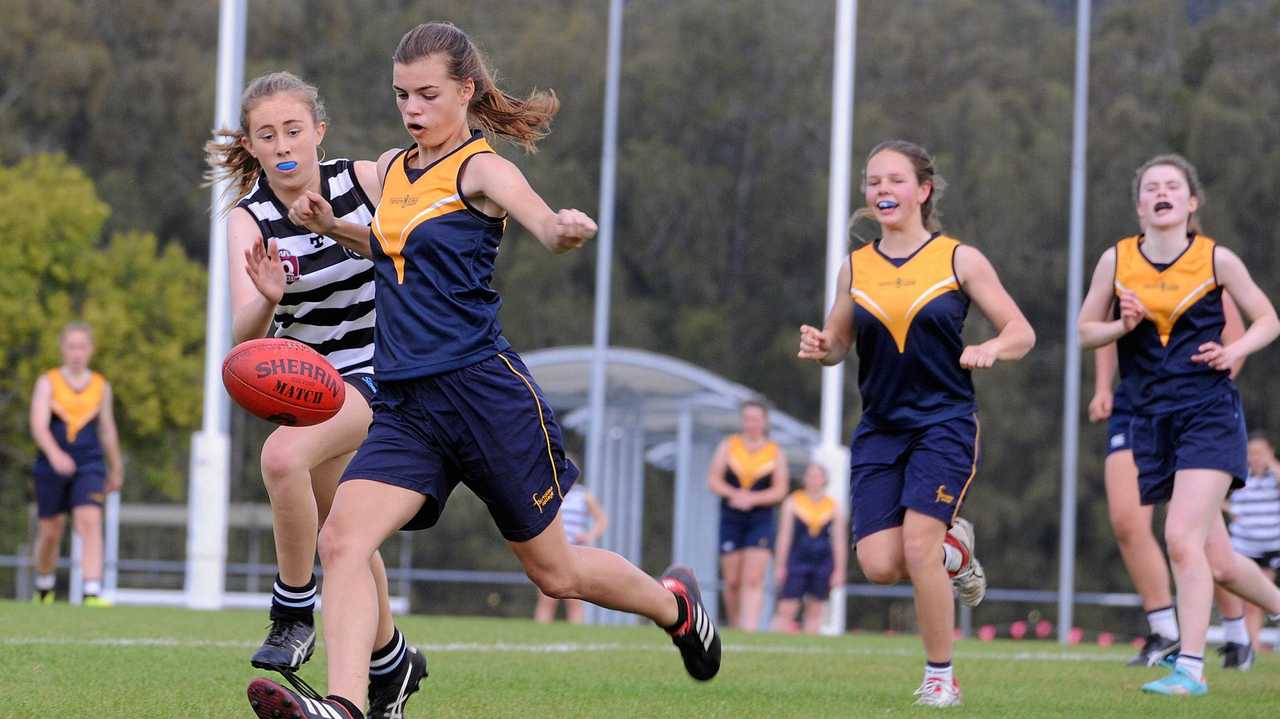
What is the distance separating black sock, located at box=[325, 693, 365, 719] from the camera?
13.9 feet

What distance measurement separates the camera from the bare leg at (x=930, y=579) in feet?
20.2

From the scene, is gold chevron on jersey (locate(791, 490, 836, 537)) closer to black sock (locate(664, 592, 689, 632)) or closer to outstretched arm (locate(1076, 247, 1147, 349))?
outstretched arm (locate(1076, 247, 1147, 349))

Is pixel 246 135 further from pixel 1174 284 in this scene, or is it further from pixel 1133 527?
pixel 1133 527

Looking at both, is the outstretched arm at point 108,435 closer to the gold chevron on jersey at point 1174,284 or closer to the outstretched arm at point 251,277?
the outstretched arm at point 251,277

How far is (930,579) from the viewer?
20.3 feet

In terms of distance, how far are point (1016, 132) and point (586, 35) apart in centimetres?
767

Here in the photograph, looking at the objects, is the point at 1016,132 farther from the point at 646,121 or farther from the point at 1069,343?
the point at 1069,343

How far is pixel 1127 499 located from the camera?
26.9ft

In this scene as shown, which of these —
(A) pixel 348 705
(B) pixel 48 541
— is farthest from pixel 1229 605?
(B) pixel 48 541

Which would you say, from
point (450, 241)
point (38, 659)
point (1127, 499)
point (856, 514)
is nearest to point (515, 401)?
point (450, 241)

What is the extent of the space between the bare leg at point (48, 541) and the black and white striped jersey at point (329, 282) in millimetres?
7509

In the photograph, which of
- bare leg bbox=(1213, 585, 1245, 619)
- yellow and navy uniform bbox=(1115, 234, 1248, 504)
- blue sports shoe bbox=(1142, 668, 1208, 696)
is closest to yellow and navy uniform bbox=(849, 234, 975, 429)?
yellow and navy uniform bbox=(1115, 234, 1248, 504)

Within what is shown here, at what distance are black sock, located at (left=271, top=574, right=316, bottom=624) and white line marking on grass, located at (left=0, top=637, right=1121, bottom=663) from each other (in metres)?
2.42

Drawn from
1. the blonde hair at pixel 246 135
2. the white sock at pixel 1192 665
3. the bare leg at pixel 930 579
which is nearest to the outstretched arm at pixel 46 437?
the blonde hair at pixel 246 135
